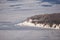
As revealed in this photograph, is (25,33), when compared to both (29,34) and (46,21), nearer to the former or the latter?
(29,34)

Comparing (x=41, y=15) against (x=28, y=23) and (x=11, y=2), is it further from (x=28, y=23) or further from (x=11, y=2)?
(x=11, y=2)

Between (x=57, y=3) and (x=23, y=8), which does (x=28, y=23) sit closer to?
(x=23, y=8)

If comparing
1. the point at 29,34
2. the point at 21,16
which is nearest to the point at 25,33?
the point at 29,34

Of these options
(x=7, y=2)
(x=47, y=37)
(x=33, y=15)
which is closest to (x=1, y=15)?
(x=7, y=2)

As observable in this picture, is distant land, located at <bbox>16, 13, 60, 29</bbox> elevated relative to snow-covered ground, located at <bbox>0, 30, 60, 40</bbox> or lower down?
elevated

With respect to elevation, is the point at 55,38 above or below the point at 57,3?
below
